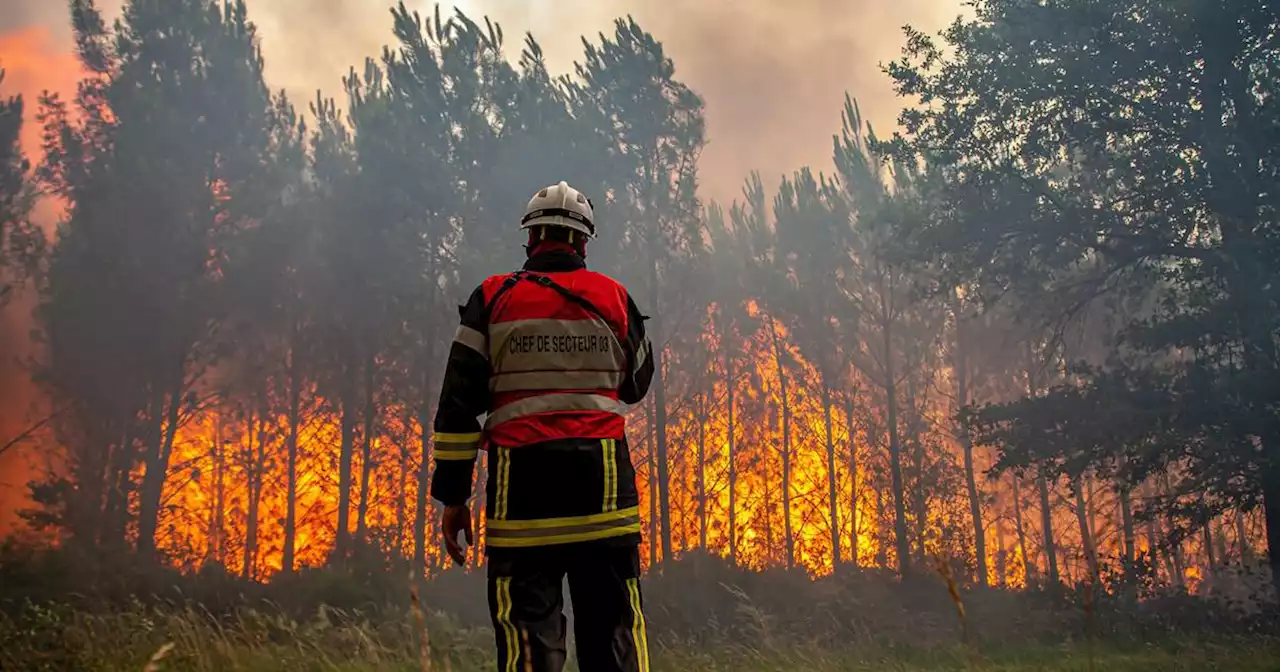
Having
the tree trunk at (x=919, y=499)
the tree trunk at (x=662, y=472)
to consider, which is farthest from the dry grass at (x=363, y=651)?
the tree trunk at (x=919, y=499)

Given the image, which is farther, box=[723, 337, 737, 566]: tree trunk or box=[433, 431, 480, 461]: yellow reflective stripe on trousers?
box=[723, 337, 737, 566]: tree trunk

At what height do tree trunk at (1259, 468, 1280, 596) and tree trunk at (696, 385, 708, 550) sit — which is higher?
tree trunk at (696, 385, 708, 550)

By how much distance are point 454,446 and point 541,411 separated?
14.3 inches

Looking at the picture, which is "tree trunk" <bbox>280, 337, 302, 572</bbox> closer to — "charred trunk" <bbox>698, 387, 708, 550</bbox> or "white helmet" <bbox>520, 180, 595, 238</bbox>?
"charred trunk" <bbox>698, 387, 708, 550</bbox>

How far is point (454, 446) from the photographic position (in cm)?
301

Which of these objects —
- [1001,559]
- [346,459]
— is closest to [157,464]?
[346,459]

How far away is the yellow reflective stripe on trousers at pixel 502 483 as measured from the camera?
295 centimetres

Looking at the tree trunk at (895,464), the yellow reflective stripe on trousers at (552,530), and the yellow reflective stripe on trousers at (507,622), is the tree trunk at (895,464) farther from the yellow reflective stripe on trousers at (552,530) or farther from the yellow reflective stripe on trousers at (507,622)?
the yellow reflective stripe on trousers at (507,622)

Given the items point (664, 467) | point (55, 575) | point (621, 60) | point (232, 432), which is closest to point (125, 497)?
point (55, 575)

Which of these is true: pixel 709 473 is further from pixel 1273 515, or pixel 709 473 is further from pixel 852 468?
pixel 1273 515

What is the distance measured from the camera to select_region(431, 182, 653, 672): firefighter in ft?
9.48

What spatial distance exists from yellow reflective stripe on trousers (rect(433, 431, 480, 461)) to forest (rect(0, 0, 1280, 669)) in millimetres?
7209

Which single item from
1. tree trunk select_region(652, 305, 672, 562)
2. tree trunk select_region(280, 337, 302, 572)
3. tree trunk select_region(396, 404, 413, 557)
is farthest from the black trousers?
tree trunk select_region(280, 337, 302, 572)

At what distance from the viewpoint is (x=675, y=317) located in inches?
816
